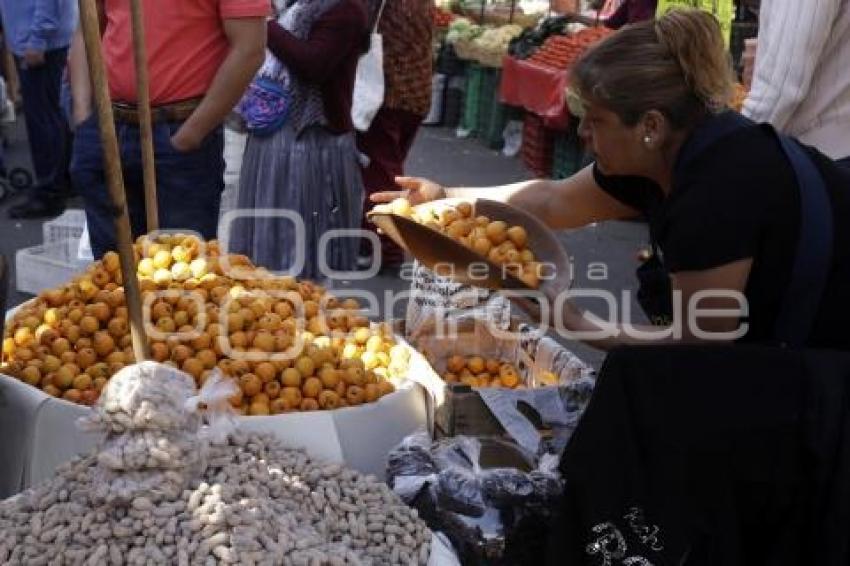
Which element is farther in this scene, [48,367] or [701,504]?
[48,367]

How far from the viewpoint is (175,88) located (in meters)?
3.57

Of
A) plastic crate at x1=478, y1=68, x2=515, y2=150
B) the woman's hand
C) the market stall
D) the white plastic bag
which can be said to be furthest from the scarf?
plastic crate at x1=478, y1=68, x2=515, y2=150

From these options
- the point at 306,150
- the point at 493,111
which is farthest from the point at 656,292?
the point at 493,111

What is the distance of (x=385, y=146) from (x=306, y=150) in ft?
4.51

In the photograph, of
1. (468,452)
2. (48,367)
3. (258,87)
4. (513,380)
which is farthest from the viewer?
(258,87)

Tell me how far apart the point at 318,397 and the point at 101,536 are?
853mm

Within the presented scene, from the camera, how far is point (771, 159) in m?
2.10

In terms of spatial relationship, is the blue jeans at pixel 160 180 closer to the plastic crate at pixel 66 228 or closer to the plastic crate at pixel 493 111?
the plastic crate at pixel 66 228

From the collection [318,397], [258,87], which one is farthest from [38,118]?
[318,397]

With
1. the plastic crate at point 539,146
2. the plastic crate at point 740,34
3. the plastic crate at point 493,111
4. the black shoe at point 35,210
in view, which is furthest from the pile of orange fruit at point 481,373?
the plastic crate at point 493,111

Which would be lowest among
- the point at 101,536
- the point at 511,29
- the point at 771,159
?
the point at 511,29

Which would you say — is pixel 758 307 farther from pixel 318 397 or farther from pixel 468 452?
pixel 318 397

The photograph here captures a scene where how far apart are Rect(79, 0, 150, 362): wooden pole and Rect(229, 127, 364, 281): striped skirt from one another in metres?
2.40

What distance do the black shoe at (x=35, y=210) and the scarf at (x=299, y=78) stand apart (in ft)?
10.0
